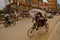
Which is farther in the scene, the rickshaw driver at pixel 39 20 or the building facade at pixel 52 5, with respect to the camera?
the building facade at pixel 52 5

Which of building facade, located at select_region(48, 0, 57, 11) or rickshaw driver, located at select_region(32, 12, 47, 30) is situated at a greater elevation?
rickshaw driver, located at select_region(32, 12, 47, 30)

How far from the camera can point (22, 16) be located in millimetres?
25719

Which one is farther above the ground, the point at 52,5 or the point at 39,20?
the point at 39,20

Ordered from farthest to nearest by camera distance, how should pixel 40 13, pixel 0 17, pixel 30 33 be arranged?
pixel 0 17 < pixel 40 13 < pixel 30 33

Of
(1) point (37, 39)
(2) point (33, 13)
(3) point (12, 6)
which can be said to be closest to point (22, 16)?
(3) point (12, 6)

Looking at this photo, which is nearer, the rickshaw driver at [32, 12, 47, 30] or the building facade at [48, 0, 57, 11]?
the rickshaw driver at [32, 12, 47, 30]

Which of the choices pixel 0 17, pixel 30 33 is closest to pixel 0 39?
pixel 30 33

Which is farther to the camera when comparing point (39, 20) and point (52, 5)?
point (52, 5)

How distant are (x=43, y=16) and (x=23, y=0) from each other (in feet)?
61.1

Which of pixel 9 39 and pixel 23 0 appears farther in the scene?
pixel 23 0

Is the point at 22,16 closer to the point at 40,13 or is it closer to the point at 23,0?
the point at 23,0

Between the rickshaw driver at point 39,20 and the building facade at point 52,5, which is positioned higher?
the rickshaw driver at point 39,20

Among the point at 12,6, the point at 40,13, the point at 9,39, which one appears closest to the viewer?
the point at 9,39

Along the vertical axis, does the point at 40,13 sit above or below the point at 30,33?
above
